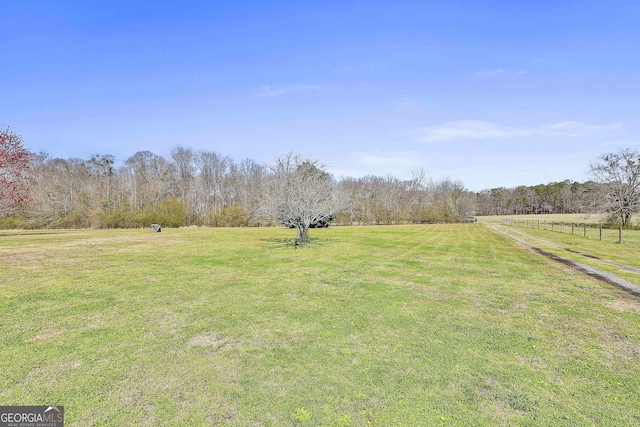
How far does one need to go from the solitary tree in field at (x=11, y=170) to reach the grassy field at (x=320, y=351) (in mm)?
20383

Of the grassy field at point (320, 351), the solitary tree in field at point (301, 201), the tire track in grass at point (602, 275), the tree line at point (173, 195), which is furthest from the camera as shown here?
the tree line at point (173, 195)

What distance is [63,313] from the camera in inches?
253

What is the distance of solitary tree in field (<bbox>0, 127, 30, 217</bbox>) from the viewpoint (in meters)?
23.2

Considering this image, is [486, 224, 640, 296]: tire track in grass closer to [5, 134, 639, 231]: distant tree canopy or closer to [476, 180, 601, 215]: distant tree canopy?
[5, 134, 639, 231]: distant tree canopy

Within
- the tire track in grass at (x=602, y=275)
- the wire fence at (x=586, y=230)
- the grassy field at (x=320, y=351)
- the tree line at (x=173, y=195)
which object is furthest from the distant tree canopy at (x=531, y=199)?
the grassy field at (x=320, y=351)

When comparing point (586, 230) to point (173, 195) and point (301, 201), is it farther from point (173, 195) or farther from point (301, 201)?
point (173, 195)

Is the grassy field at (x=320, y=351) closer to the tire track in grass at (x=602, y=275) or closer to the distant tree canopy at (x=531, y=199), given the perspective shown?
the tire track in grass at (x=602, y=275)

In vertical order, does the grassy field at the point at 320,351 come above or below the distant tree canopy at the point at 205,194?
below

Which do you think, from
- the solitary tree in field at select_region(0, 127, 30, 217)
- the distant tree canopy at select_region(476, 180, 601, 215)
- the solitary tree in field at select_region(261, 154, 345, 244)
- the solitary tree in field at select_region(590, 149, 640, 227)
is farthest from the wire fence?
the distant tree canopy at select_region(476, 180, 601, 215)

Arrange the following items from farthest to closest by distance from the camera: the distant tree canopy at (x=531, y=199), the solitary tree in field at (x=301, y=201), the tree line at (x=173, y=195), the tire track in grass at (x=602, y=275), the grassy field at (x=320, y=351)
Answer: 1. the distant tree canopy at (x=531, y=199)
2. the tree line at (x=173, y=195)
3. the solitary tree in field at (x=301, y=201)
4. the tire track in grass at (x=602, y=275)
5. the grassy field at (x=320, y=351)

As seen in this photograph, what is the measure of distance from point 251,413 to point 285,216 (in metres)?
15.6

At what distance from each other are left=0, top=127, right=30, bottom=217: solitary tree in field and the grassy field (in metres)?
20.4

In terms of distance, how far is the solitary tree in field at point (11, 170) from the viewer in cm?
2322

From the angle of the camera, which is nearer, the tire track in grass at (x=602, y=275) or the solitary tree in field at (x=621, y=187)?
the tire track in grass at (x=602, y=275)
